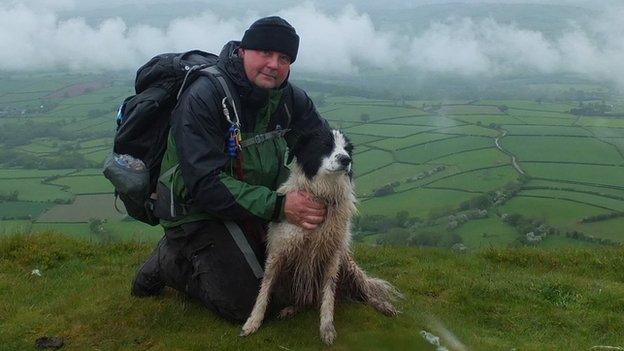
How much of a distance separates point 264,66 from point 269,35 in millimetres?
294

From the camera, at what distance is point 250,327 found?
5.27m

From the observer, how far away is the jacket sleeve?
16.5 feet

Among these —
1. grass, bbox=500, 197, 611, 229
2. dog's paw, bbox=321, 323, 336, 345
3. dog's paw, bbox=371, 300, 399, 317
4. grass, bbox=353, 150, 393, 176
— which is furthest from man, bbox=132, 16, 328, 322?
grass, bbox=353, 150, 393, 176

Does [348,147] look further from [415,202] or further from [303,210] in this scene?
[415,202]

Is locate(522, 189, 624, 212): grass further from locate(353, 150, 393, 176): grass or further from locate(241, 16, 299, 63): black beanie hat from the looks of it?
locate(241, 16, 299, 63): black beanie hat

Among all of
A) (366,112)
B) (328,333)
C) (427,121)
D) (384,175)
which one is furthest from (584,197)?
(328,333)

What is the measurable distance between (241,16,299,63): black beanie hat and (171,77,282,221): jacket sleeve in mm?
600

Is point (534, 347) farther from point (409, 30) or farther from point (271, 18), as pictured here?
point (409, 30)

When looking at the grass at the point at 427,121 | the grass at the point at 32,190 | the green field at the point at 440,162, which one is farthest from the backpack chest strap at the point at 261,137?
the grass at the point at 427,121

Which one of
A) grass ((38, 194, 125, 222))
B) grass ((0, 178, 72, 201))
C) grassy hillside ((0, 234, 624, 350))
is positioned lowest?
grass ((0, 178, 72, 201))

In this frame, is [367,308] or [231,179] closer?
[231,179]

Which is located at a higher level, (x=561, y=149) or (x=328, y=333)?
(x=328, y=333)

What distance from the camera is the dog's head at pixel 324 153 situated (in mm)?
4797

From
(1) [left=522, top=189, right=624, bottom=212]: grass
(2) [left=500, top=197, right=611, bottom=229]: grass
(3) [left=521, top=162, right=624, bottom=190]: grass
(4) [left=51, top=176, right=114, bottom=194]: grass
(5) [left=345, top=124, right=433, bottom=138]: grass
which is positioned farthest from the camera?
(5) [left=345, top=124, right=433, bottom=138]: grass
